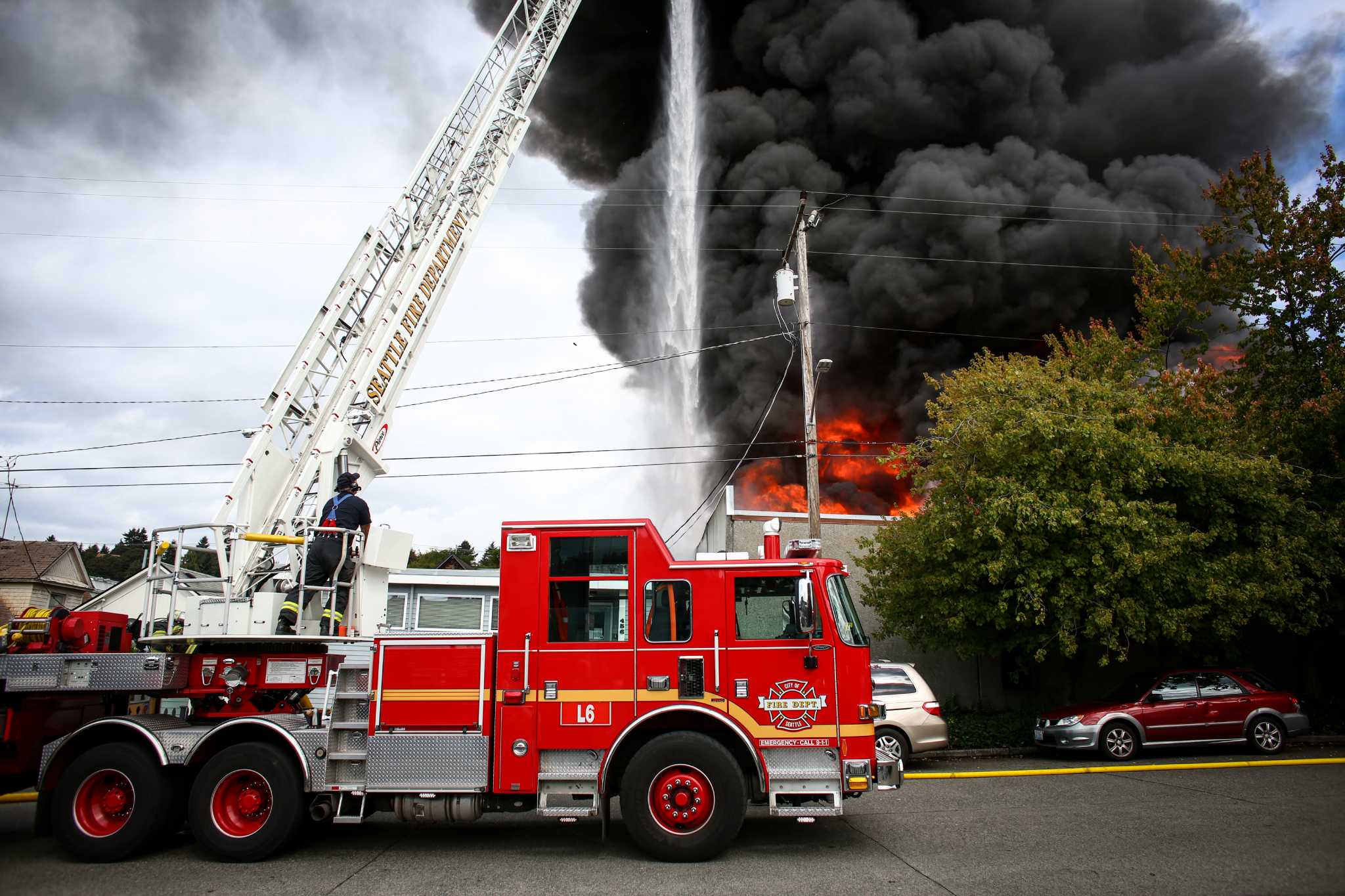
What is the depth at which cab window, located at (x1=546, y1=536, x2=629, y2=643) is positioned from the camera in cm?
641

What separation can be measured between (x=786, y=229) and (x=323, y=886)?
2479cm

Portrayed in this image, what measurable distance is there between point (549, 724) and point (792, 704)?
1.94 m

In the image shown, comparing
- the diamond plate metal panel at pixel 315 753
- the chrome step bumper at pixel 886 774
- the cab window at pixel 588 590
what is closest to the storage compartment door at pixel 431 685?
the diamond plate metal panel at pixel 315 753

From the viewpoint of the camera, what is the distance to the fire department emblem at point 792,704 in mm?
6227

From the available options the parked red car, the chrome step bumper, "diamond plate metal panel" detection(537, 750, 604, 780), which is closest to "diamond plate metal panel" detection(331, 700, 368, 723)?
"diamond plate metal panel" detection(537, 750, 604, 780)

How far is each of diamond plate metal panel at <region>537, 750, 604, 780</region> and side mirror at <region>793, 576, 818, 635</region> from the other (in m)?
1.90

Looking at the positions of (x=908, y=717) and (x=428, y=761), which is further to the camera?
(x=908, y=717)

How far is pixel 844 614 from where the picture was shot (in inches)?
259

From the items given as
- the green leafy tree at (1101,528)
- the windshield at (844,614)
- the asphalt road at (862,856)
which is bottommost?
the asphalt road at (862,856)

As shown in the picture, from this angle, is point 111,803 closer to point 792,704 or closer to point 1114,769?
point 792,704

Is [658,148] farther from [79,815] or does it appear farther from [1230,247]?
[79,815]

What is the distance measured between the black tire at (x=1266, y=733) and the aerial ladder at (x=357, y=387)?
12729 millimetres

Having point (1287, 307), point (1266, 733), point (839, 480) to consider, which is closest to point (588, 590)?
point (1266, 733)

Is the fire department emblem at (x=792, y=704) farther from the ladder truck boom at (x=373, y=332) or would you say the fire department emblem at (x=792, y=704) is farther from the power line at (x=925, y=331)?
the power line at (x=925, y=331)
